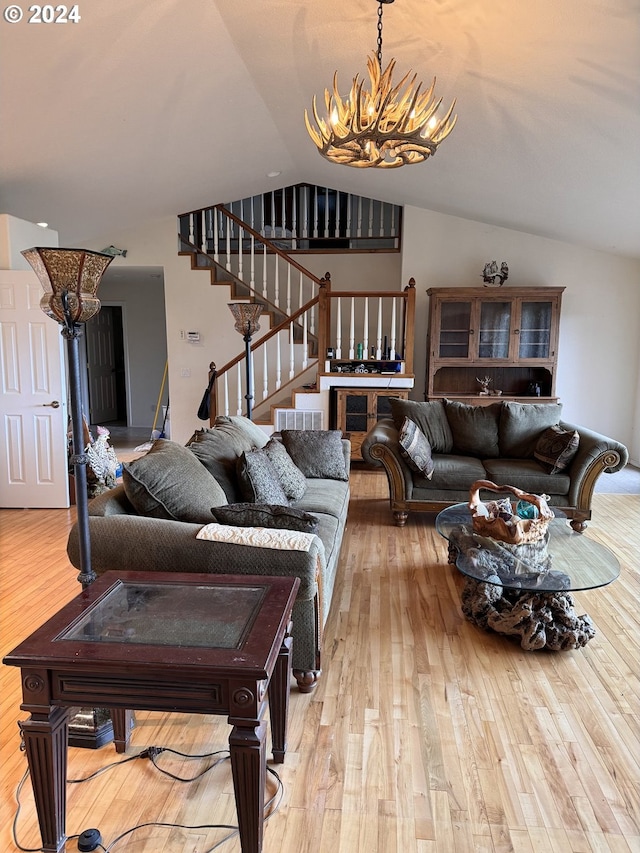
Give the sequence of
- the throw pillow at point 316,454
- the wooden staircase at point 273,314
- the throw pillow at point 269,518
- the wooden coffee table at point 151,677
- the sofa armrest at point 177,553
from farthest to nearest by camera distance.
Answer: the wooden staircase at point 273,314
the throw pillow at point 316,454
the throw pillow at point 269,518
the sofa armrest at point 177,553
the wooden coffee table at point 151,677

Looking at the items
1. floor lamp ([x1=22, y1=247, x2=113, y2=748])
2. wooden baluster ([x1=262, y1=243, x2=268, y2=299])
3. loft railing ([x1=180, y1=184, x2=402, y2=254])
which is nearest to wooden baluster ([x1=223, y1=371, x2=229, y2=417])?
wooden baluster ([x1=262, y1=243, x2=268, y2=299])

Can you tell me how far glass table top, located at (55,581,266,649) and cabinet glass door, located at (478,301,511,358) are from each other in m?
5.34

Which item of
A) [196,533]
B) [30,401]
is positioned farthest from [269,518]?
[30,401]

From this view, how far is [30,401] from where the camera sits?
4586 millimetres

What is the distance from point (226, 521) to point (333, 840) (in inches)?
43.7

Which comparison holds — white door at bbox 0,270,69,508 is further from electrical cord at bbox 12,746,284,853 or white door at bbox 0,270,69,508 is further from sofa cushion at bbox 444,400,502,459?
sofa cushion at bbox 444,400,502,459

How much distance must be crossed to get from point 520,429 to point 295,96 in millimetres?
3397

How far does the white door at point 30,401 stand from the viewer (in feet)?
14.5

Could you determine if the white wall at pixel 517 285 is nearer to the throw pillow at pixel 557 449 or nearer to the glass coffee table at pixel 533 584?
the throw pillow at pixel 557 449

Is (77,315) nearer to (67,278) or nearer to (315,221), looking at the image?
(67,278)

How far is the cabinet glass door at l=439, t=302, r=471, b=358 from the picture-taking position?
6.35 meters

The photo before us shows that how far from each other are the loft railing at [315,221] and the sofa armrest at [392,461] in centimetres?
412

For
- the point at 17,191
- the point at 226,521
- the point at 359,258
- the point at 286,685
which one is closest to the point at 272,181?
the point at 359,258

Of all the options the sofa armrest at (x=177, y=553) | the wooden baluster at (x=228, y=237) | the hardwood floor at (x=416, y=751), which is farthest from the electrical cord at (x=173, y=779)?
the wooden baluster at (x=228, y=237)
